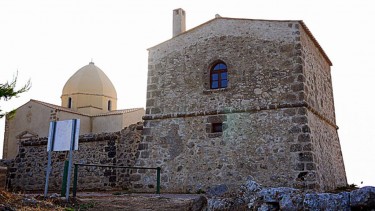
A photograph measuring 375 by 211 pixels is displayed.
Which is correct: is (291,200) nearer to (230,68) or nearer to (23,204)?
(23,204)

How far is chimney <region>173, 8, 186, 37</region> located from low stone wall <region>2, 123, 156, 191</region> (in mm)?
4100

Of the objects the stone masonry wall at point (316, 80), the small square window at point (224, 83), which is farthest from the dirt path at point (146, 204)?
the stone masonry wall at point (316, 80)

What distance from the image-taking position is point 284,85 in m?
12.7

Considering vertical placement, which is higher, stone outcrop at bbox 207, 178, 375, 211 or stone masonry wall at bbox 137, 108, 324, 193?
stone masonry wall at bbox 137, 108, 324, 193

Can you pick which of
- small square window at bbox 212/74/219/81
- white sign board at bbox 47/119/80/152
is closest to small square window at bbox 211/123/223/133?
small square window at bbox 212/74/219/81

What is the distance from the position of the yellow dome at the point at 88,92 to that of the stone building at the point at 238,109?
13.0 meters

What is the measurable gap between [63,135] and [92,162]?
6.97 metres

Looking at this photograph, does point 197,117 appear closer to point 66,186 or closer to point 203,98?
point 203,98

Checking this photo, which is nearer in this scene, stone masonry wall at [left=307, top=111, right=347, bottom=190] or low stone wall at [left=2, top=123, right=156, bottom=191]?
stone masonry wall at [left=307, top=111, right=347, bottom=190]

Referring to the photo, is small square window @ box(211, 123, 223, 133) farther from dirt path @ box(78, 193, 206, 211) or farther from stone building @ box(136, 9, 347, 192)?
dirt path @ box(78, 193, 206, 211)

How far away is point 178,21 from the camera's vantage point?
15.7 metres

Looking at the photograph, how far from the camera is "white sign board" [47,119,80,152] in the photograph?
9.23 meters

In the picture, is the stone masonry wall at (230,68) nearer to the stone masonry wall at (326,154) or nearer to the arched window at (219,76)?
the arched window at (219,76)

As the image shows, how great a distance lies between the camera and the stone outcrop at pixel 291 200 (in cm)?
523
